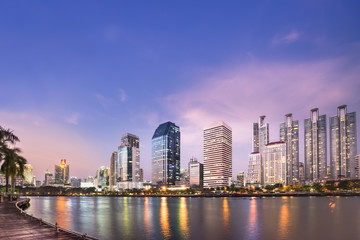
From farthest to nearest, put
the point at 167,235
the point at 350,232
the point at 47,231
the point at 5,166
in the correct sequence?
the point at 5,166
the point at 350,232
the point at 167,235
the point at 47,231

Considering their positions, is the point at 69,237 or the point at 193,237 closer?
the point at 69,237

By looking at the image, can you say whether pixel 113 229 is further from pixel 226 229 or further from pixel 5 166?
pixel 5 166

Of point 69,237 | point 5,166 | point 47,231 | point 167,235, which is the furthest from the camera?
point 5,166

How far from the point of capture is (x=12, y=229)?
2966cm

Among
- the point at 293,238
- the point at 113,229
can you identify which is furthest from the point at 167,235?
the point at 293,238

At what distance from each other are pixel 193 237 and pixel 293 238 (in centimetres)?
1781

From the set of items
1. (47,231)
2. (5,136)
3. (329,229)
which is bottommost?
(329,229)

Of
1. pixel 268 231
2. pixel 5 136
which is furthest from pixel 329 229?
pixel 5 136

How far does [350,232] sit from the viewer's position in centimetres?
5731

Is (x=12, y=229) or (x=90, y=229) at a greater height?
(x=12, y=229)

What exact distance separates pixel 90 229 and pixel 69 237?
37.5 m

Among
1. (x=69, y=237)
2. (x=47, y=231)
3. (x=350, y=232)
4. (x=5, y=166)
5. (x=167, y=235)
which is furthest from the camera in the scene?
(x=5, y=166)

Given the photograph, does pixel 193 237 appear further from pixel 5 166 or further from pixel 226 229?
pixel 5 166

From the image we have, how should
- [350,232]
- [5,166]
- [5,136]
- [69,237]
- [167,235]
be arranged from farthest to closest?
1. [5,166]
2. [350,232]
3. [167,235]
4. [5,136]
5. [69,237]
